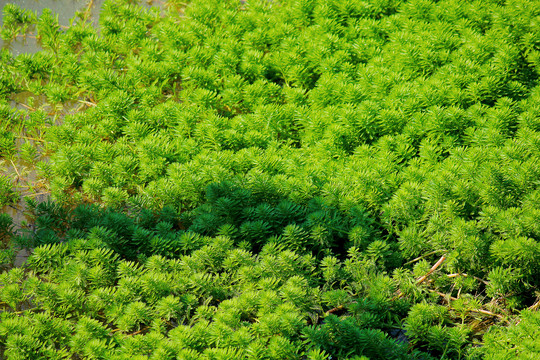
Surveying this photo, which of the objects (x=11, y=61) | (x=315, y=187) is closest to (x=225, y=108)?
(x=315, y=187)

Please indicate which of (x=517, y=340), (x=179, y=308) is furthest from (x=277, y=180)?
(x=517, y=340)

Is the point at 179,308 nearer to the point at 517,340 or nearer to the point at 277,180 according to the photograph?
the point at 277,180

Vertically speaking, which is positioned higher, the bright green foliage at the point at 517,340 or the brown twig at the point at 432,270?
the brown twig at the point at 432,270

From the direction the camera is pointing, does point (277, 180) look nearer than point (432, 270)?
No

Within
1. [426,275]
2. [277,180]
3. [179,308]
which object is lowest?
[179,308]

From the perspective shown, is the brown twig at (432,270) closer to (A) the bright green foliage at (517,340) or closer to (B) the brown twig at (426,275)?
(B) the brown twig at (426,275)

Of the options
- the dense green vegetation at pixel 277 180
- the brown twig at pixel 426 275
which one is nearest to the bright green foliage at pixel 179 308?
the dense green vegetation at pixel 277 180

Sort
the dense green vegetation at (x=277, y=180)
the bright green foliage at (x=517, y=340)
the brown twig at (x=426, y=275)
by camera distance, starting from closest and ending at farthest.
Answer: the bright green foliage at (x=517, y=340), the dense green vegetation at (x=277, y=180), the brown twig at (x=426, y=275)

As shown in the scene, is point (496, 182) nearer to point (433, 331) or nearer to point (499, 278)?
point (499, 278)
